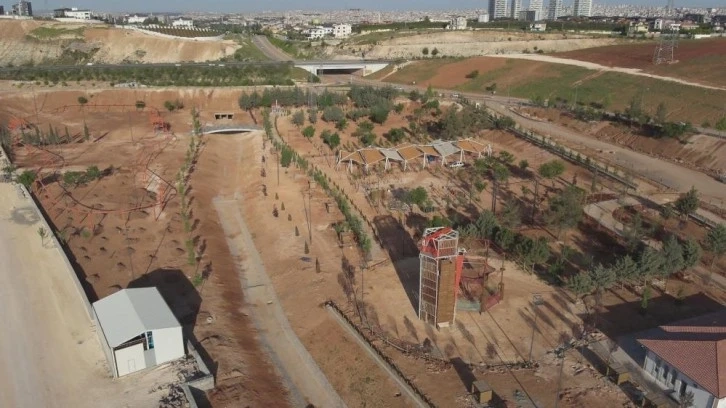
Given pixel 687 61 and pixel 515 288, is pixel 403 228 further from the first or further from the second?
pixel 687 61

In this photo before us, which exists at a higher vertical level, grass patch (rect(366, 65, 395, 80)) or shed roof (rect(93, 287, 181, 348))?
grass patch (rect(366, 65, 395, 80))

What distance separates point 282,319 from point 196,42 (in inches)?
3164

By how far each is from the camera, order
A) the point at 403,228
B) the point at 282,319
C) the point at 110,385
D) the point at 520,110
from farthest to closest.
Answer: the point at 520,110 → the point at 403,228 → the point at 282,319 → the point at 110,385

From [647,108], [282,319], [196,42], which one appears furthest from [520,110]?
[196,42]

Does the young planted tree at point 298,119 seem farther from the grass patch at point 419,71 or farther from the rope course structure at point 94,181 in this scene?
the grass patch at point 419,71

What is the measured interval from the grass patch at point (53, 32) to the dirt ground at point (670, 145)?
85.4 metres

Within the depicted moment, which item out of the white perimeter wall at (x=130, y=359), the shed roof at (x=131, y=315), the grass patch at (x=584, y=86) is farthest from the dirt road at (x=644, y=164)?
the white perimeter wall at (x=130, y=359)

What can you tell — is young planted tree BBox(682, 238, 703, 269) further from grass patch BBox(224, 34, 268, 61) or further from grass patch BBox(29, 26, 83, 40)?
grass patch BBox(29, 26, 83, 40)

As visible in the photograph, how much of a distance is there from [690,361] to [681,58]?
59.0m

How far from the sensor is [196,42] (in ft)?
299

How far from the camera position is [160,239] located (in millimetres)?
27094

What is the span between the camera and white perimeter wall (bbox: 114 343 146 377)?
16.8 metres

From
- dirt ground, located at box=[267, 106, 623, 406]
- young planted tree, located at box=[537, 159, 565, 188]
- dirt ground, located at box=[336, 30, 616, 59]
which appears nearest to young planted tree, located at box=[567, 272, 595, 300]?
dirt ground, located at box=[267, 106, 623, 406]

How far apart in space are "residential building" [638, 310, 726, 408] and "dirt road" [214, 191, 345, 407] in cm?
999
